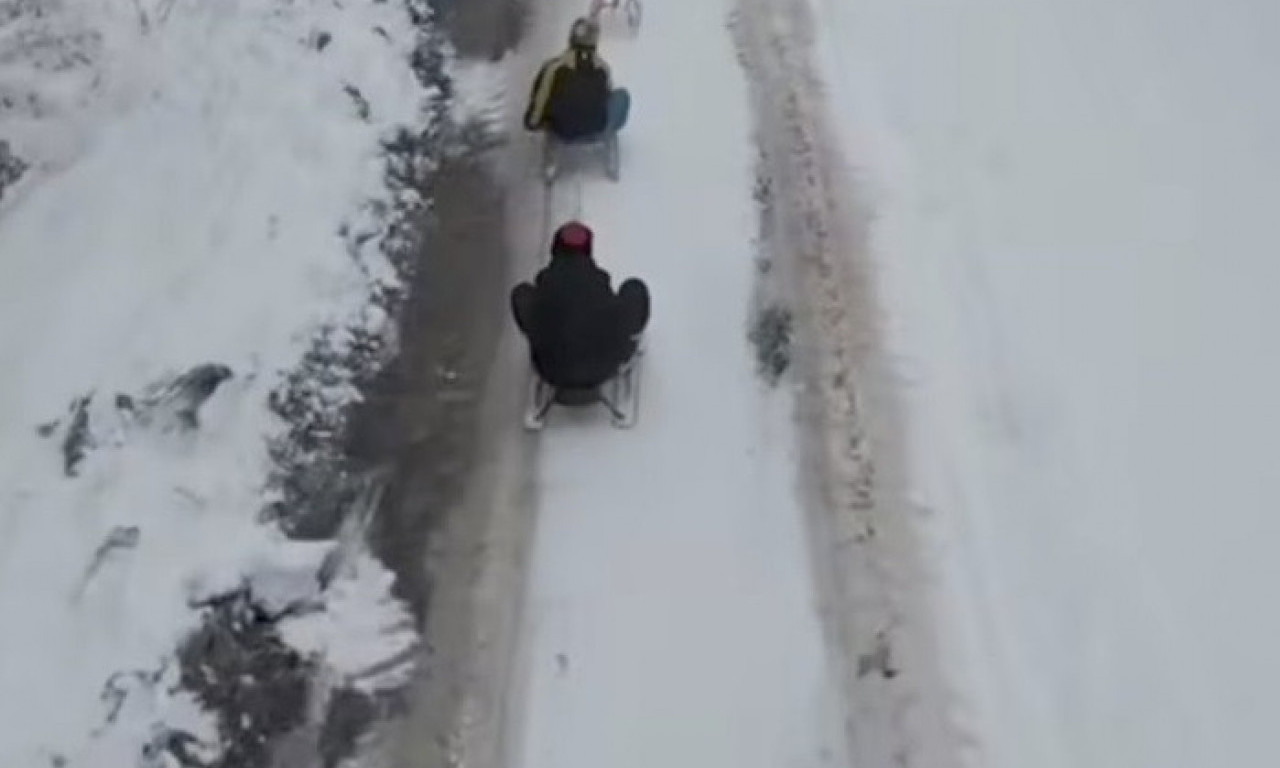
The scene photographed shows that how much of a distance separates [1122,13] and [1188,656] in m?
5.60

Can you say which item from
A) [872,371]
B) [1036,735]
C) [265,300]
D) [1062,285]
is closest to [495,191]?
[265,300]

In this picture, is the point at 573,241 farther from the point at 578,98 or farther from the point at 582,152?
the point at 582,152

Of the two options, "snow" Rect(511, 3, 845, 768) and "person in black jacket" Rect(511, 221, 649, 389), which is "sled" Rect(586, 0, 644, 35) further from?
"person in black jacket" Rect(511, 221, 649, 389)

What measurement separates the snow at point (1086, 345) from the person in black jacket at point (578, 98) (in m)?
1.34

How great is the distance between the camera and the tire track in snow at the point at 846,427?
6852mm

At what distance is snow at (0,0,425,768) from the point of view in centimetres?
686

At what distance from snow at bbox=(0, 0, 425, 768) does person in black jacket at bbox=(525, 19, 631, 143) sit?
2.57 ft

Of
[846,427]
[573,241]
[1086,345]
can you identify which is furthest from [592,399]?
[1086,345]

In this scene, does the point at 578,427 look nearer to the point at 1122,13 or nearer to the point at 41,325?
the point at 41,325

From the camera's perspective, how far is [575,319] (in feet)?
26.0

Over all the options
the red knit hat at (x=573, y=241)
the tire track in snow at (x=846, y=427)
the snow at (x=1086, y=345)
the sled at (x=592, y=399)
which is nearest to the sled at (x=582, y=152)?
the tire track in snow at (x=846, y=427)

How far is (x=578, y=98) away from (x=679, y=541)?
2.78m

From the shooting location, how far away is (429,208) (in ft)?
30.4

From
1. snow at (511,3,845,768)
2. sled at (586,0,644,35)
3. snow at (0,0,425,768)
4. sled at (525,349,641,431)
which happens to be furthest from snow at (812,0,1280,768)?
snow at (0,0,425,768)
